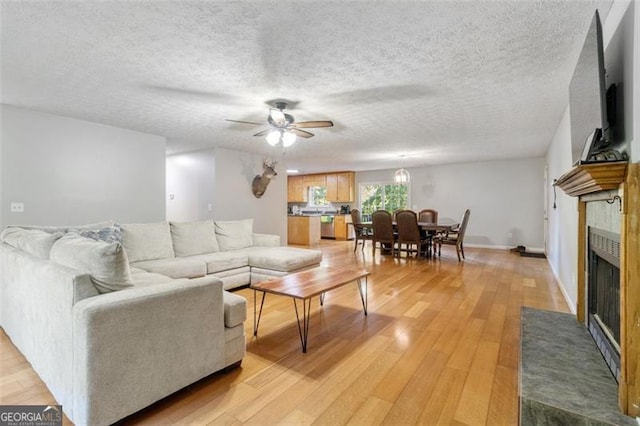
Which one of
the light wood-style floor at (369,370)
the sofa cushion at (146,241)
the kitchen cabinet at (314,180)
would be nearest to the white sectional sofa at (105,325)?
the light wood-style floor at (369,370)

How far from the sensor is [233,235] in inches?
181

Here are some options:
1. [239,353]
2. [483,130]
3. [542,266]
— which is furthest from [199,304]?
[542,266]

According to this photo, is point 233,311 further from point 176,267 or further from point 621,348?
point 621,348

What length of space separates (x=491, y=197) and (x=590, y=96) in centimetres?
674

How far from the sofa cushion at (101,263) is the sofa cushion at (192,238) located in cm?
218

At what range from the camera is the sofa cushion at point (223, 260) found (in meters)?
3.75

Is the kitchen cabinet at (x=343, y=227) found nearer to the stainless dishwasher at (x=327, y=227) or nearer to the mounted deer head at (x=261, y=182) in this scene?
the stainless dishwasher at (x=327, y=227)

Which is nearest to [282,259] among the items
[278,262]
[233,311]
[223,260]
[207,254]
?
[278,262]

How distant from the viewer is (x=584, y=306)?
224 centimetres

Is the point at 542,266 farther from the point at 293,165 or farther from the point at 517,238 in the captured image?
the point at 293,165

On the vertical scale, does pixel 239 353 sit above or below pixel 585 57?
below

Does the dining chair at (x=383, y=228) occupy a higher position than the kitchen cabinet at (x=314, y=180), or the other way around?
the kitchen cabinet at (x=314, y=180)

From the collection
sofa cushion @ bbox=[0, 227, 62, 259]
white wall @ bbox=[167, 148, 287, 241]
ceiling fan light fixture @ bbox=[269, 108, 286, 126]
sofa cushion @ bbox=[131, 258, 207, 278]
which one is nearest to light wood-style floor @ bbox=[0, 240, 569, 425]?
sofa cushion @ bbox=[0, 227, 62, 259]

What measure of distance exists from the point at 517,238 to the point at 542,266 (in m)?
2.24
